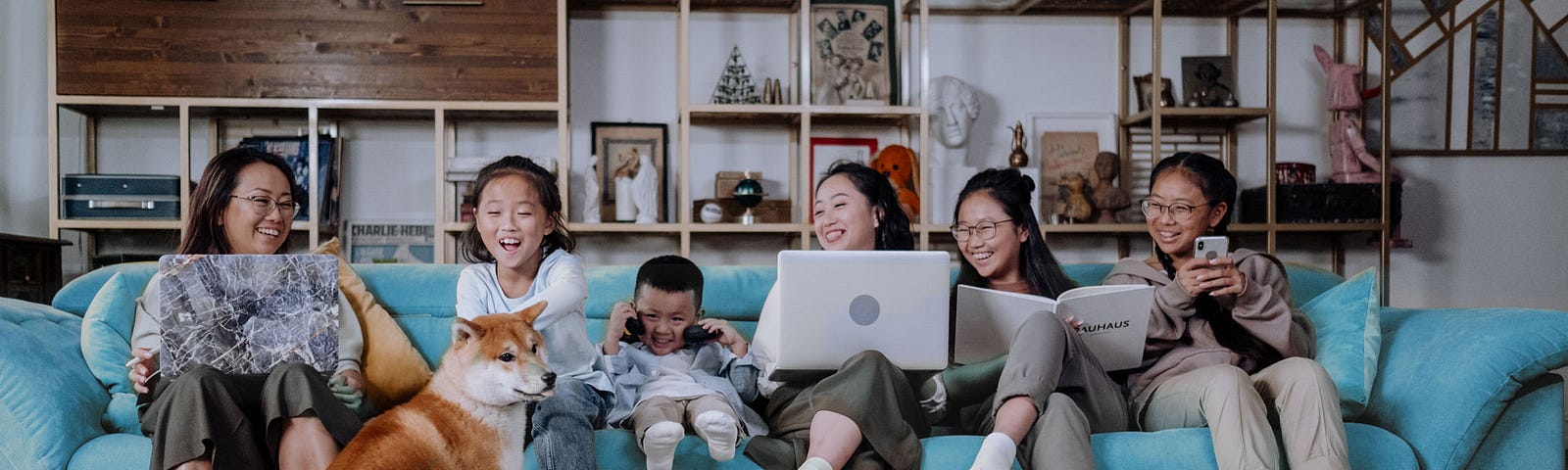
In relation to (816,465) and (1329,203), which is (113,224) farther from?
(1329,203)

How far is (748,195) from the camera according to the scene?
3.71m

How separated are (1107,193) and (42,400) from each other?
3163 millimetres

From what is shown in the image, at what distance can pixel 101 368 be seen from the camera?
203 cm

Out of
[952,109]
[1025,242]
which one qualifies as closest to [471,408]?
[1025,242]

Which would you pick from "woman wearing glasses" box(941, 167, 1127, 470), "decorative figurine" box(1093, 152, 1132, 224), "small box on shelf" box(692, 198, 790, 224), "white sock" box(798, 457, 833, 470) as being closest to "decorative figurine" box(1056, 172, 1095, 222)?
"decorative figurine" box(1093, 152, 1132, 224)

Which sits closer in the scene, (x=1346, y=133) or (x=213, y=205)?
(x=213, y=205)

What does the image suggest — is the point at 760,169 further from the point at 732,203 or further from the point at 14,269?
the point at 14,269

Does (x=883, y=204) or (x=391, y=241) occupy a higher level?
(x=883, y=204)

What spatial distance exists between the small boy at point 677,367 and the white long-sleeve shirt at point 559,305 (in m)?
0.07

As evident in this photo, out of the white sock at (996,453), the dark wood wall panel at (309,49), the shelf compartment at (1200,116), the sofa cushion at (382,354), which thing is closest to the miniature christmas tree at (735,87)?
the dark wood wall panel at (309,49)

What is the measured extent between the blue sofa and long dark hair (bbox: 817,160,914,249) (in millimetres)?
550

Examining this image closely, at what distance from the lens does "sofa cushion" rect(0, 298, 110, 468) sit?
1.84 meters

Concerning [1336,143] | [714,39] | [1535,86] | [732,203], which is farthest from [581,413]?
[1535,86]

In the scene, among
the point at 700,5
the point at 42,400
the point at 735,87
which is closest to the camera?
the point at 42,400
